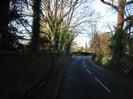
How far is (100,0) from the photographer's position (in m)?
44.7

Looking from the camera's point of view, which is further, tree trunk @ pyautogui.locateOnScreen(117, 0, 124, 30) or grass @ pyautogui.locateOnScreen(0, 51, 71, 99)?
tree trunk @ pyautogui.locateOnScreen(117, 0, 124, 30)

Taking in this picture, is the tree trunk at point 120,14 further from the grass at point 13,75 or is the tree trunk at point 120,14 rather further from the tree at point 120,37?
the grass at point 13,75

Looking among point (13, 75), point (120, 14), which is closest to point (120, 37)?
point (120, 14)

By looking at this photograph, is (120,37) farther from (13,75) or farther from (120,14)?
(13,75)

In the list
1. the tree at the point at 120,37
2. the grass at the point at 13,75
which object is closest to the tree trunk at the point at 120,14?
the tree at the point at 120,37

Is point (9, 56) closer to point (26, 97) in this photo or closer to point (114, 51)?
point (26, 97)

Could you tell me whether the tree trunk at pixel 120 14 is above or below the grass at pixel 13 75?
above

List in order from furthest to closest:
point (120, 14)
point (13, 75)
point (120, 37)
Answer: point (120, 14) < point (120, 37) < point (13, 75)

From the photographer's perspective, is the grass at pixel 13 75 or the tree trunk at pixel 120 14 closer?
the grass at pixel 13 75

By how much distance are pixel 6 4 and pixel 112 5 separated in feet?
108

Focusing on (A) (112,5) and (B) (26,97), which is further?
(A) (112,5)

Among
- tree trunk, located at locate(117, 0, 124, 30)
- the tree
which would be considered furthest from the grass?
tree trunk, located at locate(117, 0, 124, 30)

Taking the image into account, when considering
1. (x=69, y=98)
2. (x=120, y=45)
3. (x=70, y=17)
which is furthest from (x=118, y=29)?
(x=69, y=98)

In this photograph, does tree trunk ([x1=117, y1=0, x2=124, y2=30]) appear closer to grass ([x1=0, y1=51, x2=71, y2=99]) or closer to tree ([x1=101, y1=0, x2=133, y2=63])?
tree ([x1=101, y1=0, x2=133, y2=63])
